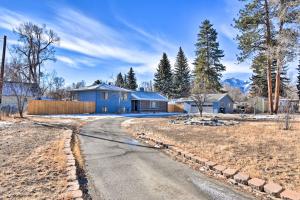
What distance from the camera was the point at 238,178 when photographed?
5.13 metres

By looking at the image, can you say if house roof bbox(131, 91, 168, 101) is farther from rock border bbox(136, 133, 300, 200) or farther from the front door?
rock border bbox(136, 133, 300, 200)

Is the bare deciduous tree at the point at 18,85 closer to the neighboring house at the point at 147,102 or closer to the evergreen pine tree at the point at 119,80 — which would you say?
the neighboring house at the point at 147,102

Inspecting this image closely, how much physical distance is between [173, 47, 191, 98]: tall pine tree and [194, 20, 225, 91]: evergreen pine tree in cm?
542

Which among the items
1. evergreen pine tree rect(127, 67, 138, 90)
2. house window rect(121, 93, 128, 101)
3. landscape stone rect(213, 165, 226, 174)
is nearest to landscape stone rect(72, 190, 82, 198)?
landscape stone rect(213, 165, 226, 174)

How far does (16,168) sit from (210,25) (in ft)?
175

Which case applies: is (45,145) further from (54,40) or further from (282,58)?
(54,40)

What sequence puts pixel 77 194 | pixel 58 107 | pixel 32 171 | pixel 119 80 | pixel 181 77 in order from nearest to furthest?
pixel 77 194 → pixel 32 171 → pixel 58 107 → pixel 181 77 → pixel 119 80

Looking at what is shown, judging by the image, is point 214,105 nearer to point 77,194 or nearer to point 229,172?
point 229,172

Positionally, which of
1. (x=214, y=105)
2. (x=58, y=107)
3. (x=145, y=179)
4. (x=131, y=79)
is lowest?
(x=145, y=179)

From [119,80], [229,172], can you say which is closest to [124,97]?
[119,80]

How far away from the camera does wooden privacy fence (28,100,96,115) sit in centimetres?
2839

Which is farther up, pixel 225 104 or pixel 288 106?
pixel 225 104

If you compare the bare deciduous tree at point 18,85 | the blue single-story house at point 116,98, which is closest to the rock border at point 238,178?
the bare deciduous tree at point 18,85

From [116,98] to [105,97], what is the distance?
2073 millimetres
